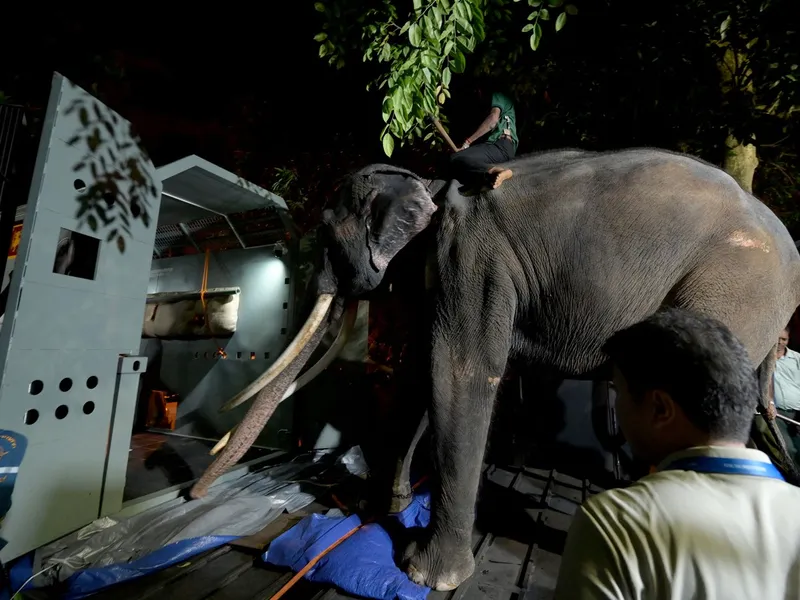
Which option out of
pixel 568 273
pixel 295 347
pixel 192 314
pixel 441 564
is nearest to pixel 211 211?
pixel 192 314

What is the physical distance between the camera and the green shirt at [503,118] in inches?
126

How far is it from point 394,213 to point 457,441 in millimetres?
1209

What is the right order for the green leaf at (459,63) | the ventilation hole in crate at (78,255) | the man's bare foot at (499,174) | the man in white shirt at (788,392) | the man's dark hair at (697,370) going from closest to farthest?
1. the man's dark hair at (697,370)
2. the man's bare foot at (499,174)
3. the ventilation hole in crate at (78,255)
4. the green leaf at (459,63)
5. the man in white shirt at (788,392)

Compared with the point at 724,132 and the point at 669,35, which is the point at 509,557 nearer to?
the point at 724,132

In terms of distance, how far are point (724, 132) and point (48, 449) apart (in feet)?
15.6

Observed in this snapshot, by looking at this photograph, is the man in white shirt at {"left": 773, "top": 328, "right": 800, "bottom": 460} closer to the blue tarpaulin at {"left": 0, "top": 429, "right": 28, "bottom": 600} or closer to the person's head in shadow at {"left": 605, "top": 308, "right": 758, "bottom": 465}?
the person's head in shadow at {"left": 605, "top": 308, "right": 758, "bottom": 465}

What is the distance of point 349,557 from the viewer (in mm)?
1885

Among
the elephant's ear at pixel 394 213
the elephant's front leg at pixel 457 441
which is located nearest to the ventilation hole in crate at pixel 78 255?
the elephant's ear at pixel 394 213

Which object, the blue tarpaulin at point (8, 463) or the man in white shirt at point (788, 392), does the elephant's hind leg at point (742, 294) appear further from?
the blue tarpaulin at point (8, 463)

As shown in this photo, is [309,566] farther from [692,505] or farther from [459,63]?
[459,63]

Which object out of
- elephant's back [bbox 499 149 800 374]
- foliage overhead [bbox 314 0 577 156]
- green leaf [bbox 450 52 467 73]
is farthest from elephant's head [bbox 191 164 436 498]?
green leaf [bbox 450 52 467 73]

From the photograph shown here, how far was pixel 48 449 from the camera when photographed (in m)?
1.88

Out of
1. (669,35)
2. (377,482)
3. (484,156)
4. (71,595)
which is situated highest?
(669,35)

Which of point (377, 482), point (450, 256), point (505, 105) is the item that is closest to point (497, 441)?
point (377, 482)
